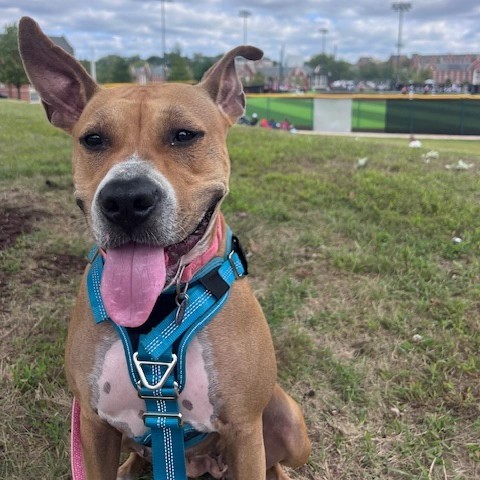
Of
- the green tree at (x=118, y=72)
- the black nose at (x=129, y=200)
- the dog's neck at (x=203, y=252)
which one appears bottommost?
the dog's neck at (x=203, y=252)

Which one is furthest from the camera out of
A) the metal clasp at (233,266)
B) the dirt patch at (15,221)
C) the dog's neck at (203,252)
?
the dirt patch at (15,221)

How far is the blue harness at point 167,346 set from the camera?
2.12 meters

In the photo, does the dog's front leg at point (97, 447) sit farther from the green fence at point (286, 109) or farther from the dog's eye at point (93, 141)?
the green fence at point (286, 109)

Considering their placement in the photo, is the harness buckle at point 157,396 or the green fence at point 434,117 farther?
the green fence at point 434,117

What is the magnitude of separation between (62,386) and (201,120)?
1.83 metres

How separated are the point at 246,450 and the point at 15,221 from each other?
12.3 ft

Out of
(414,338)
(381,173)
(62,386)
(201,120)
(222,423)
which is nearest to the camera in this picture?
(222,423)

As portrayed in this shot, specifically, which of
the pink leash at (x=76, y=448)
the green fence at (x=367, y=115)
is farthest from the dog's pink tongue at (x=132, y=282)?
the green fence at (x=367, y=115)

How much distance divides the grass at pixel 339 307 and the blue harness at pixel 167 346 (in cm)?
85

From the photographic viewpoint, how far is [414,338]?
375 cm

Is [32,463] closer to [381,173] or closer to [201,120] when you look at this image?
[201,120]

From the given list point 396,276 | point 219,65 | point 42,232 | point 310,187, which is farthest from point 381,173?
point 219,65

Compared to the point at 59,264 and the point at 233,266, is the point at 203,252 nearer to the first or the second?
the point at 233,266

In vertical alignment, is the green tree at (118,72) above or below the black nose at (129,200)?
above
